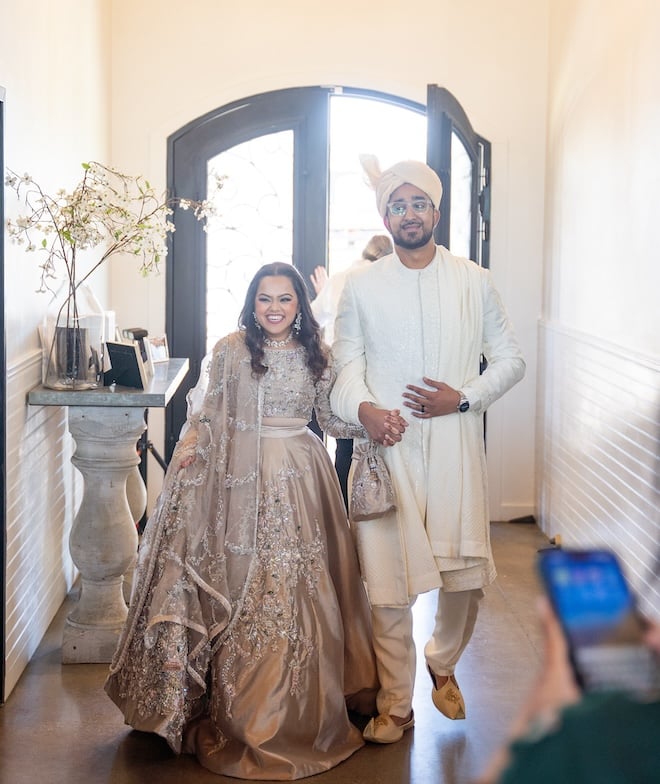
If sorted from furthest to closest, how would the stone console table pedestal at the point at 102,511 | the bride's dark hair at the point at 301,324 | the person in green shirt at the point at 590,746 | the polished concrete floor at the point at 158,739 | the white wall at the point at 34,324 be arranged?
the stone console table pedestal at the point at 102,511
the white wall at the point at 34,324
the bride's dark hair at the point at 301,324
the polished concrete floor at the point at 158,739
the person in green shirt at the point at 590,746

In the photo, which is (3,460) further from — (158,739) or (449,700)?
(449,700)

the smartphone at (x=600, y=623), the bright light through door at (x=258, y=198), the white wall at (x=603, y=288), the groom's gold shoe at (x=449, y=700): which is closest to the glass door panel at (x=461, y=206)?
the white wall at (x=603, y=288)

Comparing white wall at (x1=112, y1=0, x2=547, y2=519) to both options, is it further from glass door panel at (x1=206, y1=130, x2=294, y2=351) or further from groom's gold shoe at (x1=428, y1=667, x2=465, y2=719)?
groom's gold shoe at (x1=428, y1=667, x2=465, y2=719)

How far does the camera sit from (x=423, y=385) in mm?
3555

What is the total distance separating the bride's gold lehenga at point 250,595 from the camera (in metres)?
3.31

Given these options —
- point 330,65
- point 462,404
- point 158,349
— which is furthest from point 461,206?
point 462,404

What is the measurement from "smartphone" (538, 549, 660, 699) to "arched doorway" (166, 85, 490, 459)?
19.3ft

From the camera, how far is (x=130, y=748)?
3463 millimetres

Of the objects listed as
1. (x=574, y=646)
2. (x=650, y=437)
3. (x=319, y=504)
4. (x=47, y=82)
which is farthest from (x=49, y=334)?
(x=574, y=646)

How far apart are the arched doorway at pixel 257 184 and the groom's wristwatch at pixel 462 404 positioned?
3315mm

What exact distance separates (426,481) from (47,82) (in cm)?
228

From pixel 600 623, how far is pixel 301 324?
9.49 feet

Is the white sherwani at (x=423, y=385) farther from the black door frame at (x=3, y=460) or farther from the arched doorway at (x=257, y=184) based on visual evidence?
the arched doorway at (x=257, y=184)

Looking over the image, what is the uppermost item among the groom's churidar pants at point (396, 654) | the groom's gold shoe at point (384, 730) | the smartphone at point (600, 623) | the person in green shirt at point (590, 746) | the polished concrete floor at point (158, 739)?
the smartphone at point (600, 623)
